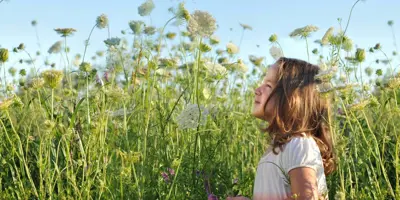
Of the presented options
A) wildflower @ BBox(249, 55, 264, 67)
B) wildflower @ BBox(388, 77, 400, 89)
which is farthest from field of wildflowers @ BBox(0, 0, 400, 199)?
wildflower @ BBox(249, 55, 264, 67)

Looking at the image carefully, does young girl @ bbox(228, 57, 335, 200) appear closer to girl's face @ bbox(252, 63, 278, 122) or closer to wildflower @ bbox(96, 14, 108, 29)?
girl's face @ bbox(252, 63, 278, 122)

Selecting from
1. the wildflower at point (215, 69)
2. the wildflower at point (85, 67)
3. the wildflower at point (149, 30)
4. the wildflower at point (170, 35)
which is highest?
the wildflower at point (149, 30)

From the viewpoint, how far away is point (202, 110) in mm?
2350

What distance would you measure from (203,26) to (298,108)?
0.60 meters

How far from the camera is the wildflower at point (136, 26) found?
9.82ft

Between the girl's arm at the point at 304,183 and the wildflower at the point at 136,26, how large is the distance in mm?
1249

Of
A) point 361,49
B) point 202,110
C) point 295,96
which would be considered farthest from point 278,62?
point 361,49

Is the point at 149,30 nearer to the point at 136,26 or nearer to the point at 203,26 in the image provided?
the point at 136,26

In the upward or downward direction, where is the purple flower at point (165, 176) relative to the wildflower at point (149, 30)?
downward

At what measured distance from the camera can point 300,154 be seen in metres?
2.03

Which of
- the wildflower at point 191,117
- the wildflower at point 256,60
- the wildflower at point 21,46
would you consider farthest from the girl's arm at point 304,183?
the wildflower at point 256,60

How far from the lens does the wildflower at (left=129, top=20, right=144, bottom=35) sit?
9.82 ft

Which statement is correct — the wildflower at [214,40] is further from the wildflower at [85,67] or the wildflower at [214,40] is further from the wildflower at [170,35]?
the wildflower at [85,67]

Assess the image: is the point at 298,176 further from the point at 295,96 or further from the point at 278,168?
the point at 295,96
